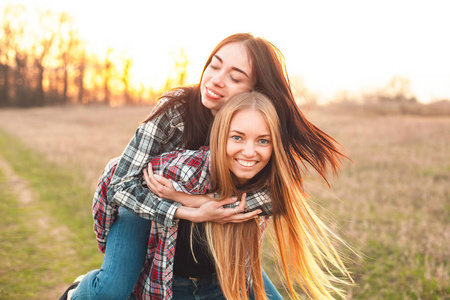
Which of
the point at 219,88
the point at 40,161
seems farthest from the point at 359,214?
the point at 40,161

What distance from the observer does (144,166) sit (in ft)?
8.32

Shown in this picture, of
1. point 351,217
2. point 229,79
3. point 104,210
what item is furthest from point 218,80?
point 351,217

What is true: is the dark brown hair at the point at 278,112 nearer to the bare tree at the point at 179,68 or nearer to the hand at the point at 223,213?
the hand at the point at 223,213

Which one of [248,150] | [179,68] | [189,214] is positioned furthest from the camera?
[179,68]

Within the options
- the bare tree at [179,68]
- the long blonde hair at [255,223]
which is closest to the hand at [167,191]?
the long blonde hair at [255,223]

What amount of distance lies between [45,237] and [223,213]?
10.9 feet

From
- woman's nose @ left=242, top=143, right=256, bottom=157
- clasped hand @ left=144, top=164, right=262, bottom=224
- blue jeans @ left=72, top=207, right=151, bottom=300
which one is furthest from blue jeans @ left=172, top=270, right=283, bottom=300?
woman's nose @ left=242, top=143, right=256, bottom=157

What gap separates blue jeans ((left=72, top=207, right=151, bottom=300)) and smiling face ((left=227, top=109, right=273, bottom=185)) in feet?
2.66

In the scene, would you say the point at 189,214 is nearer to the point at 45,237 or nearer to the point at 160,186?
the point at 160,186

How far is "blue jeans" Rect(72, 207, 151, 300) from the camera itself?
2.35 meters

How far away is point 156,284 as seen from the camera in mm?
2410

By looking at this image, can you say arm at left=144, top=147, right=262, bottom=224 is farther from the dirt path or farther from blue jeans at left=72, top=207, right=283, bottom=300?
the dirt path

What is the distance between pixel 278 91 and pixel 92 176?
5719 mm

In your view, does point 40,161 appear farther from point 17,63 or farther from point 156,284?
point 17,63
